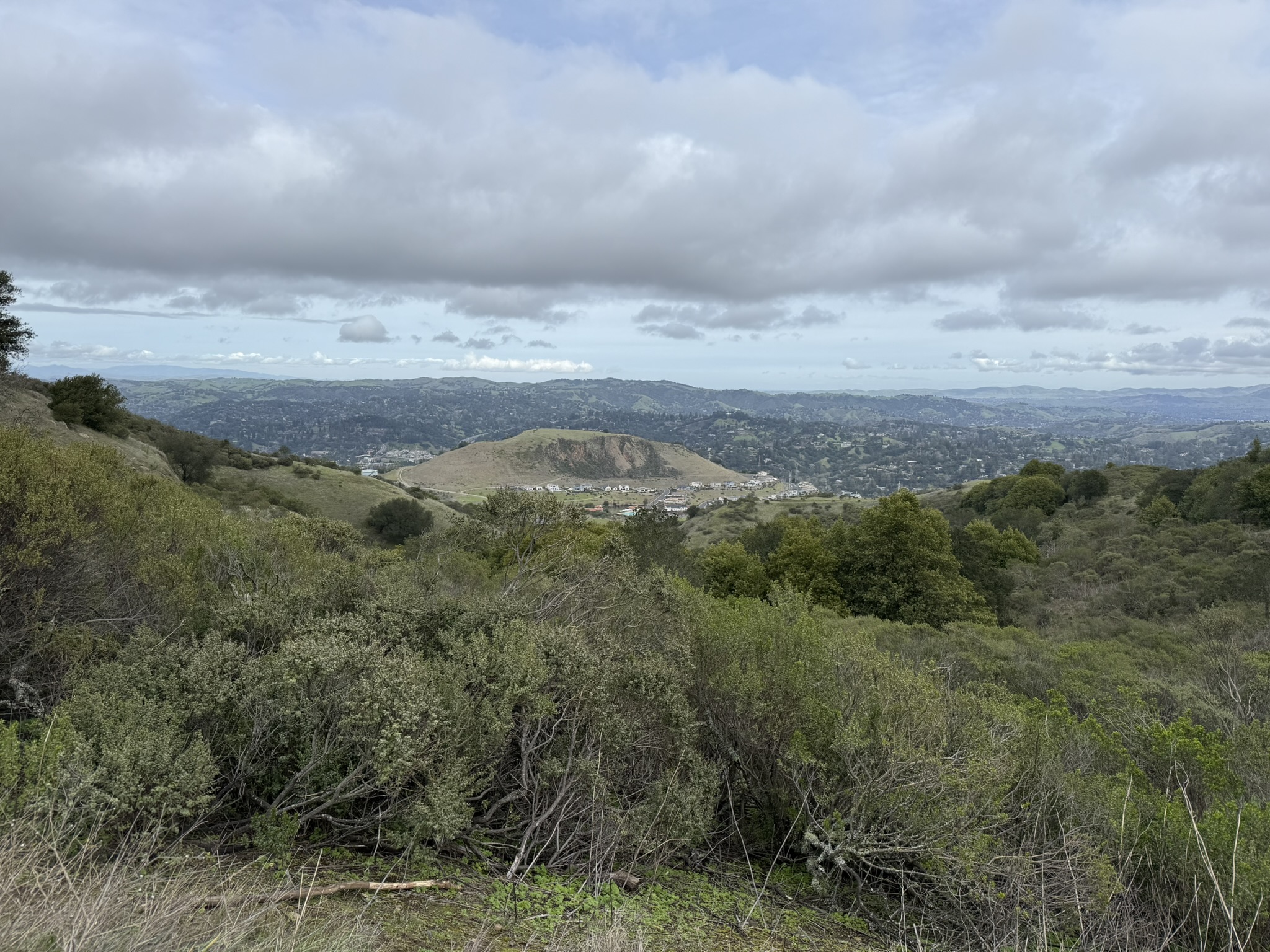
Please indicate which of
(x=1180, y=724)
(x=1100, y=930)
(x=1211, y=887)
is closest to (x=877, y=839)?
(x=1100, y=930)

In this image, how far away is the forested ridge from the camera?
6.64 m

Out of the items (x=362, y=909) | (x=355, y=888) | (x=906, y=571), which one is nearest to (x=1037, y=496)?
(x=906, y=571)

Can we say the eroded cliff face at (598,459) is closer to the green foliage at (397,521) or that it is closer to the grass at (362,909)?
the green foliage at (397,521)

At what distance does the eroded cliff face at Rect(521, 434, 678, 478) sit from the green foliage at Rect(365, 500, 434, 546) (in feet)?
442

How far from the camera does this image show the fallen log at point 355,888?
5.30m

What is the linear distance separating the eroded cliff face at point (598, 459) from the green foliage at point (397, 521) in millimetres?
134636

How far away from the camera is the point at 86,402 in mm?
35031

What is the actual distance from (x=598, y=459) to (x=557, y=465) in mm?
13625

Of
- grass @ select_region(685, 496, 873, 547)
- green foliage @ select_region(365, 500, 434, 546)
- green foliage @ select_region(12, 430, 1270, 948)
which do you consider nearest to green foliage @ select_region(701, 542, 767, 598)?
green foliage @ select_region(12, 430, 1270, 948)

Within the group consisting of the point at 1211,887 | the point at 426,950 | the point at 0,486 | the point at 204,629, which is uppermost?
the point at 0,486

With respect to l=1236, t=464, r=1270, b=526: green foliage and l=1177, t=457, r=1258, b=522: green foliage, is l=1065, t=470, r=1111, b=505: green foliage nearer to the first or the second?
l=1177, t=457, r=1258, b=522: green foliage

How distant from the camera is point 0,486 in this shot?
852cm

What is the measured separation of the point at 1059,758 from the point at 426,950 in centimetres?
1035

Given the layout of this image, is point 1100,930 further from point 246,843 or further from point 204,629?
point 204,629
